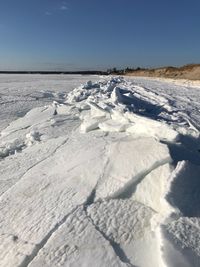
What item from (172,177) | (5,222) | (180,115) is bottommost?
(180,115)

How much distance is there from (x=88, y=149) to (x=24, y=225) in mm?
1233

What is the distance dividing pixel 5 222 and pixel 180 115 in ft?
11.9

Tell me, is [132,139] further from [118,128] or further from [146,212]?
[146,212]

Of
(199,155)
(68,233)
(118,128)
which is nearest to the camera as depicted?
(68,233)

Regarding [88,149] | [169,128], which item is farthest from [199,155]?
[88,149]

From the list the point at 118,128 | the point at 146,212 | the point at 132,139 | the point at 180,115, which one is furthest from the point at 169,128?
the point at 180,115

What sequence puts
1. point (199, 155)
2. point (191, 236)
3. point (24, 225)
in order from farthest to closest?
point (199, 155) < point (24, 225) < point (191, 236)

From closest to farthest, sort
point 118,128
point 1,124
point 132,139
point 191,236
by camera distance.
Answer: point 191,236
point 132,139
point 118,128
point 1,124

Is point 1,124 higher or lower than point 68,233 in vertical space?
lower

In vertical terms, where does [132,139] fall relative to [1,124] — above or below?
above

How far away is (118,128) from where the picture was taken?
13.8ft

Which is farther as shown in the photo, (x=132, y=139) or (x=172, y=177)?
(x=132, y=139)

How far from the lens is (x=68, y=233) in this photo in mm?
2434

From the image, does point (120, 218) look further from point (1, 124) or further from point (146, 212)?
point (1, 124)
